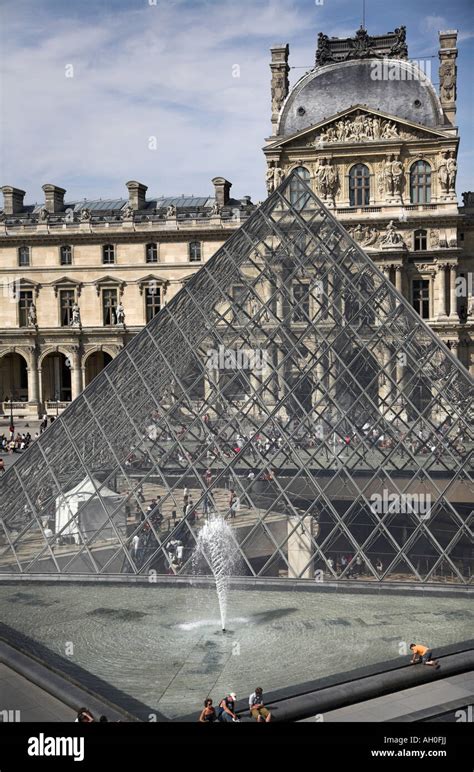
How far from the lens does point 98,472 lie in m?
18.0

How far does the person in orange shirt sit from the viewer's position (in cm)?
1210

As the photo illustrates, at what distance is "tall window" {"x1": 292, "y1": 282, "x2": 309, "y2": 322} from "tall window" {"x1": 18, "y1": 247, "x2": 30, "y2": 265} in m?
34.4

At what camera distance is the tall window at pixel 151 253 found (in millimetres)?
51156

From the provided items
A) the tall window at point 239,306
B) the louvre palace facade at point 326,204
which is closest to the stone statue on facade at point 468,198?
the louvre palace facade at point 326,204

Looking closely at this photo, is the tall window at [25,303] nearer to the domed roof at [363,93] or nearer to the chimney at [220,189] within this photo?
the chimney at [220,189]

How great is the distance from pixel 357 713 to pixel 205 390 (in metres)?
9.42

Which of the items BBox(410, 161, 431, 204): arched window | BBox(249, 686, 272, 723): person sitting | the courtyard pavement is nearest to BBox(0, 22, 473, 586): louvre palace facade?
the courtyard pavement

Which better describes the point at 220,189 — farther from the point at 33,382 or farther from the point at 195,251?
the point at 33,382

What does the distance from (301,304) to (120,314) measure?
1228 inches
